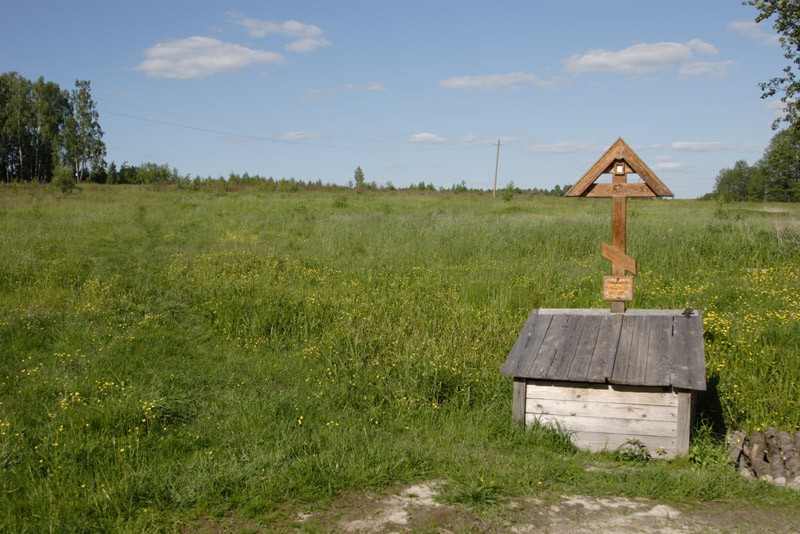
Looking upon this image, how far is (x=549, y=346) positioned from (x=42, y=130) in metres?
67.1

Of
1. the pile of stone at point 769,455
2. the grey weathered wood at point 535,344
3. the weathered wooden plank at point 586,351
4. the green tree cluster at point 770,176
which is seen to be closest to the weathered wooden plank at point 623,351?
the weathered wooden plank at point 586,351

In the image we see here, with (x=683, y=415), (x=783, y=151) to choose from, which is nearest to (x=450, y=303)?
(x=683, y=415)

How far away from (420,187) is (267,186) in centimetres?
1768

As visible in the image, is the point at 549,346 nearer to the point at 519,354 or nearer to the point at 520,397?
the point at 519,354

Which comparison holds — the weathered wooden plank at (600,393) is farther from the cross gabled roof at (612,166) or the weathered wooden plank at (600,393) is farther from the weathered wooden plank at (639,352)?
the cross gabled roof at (612,166)

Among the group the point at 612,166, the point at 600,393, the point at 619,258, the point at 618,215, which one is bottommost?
the point at 600,393

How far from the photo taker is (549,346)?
18.6 feet

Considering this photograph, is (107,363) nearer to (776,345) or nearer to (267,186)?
(776,345)

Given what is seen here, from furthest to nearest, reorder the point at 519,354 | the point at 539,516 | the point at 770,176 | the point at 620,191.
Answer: the point at 770,176 < the point at 620,191 < the point at 519,354 < the point at 539,516

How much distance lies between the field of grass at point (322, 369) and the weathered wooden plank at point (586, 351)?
0.58 metres

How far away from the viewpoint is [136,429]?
5133mm

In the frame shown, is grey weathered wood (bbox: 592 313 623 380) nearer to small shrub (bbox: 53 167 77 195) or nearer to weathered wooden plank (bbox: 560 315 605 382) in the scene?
weathered wooden plank (bbox: 560 315 605 382)

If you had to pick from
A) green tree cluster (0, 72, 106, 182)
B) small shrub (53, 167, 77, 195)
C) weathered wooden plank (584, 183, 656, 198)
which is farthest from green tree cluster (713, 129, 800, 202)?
green tree cluster (0, 72, 106, 182)

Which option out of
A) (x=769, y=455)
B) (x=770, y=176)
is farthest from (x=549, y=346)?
(x=770, y=176)
